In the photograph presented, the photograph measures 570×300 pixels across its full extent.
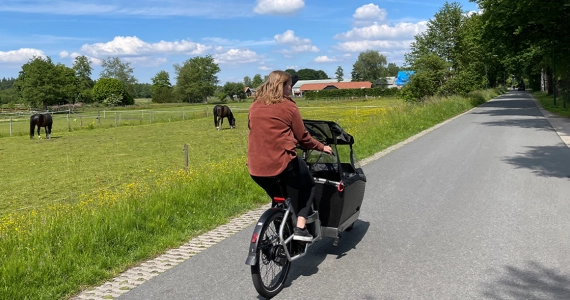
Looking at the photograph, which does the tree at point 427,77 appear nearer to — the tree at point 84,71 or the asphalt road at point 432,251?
the asphalt road at point 432,251

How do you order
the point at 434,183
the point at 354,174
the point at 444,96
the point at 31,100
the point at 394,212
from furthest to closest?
the point at 31,100, the point at 444,96, the point at 434,183, the point at 394,212, the point at 354,174

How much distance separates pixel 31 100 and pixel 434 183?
98.5 metres

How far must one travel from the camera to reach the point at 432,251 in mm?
5598

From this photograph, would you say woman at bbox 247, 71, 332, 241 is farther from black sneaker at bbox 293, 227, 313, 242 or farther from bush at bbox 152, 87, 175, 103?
bush at bbox 152, 87, 175, 103

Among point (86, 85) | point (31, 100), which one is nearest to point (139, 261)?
point (31, 100)

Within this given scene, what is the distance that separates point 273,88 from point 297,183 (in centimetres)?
87

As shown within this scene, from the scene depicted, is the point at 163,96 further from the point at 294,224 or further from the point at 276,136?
the point at 276,136

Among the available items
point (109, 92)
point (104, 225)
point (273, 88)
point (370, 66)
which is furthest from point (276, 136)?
point (370, 66)

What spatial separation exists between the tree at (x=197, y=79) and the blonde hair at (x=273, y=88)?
12576 centimetres

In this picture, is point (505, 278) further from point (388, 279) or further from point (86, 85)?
point (86, 85)

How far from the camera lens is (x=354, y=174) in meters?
5.82

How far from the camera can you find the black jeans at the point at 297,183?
4586 mm

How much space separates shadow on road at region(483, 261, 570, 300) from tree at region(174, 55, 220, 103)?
4965 inches

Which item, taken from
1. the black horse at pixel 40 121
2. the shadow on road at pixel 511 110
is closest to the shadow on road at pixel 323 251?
the black horse at pixel 40 121
